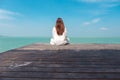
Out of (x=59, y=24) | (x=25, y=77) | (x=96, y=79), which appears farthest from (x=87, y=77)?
(x=59, y=24)

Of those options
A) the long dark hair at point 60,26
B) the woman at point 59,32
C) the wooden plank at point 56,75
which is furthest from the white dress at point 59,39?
the wooden plank at point 56,75

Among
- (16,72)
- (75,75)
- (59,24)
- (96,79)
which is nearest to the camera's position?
(96,79)

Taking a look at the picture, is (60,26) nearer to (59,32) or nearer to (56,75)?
(59,32)

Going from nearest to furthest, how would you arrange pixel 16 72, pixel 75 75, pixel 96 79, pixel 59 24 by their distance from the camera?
pixel 96 79, pixel 75 75, pixel 16 72, pixel 59 24

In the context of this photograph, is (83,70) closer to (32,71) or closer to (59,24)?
(32,71)

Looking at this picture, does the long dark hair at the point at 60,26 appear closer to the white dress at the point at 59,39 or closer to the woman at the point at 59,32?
the woman at the point at 59,32

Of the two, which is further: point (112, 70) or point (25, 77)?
point (112, 70)

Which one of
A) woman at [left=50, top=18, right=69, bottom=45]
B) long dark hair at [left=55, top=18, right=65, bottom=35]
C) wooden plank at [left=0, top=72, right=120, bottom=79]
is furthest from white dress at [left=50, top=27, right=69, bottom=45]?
wooden plank at [left=0, top=72, right=120, bottom=79]

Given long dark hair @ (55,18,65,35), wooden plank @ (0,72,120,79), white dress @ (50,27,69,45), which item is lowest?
wooden plank @ (0,72,120,79)

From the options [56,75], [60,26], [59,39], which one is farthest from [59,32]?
[56,75]

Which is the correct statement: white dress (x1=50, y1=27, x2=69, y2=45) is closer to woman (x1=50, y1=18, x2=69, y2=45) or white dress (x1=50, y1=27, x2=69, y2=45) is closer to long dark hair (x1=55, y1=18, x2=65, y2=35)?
woman (x1=50, y1=18, x2=69, y2=45)

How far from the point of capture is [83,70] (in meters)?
2.83

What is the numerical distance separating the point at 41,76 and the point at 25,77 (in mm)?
204

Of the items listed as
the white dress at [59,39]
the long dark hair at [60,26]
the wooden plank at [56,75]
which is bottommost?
the wooden plank at [56,75]
